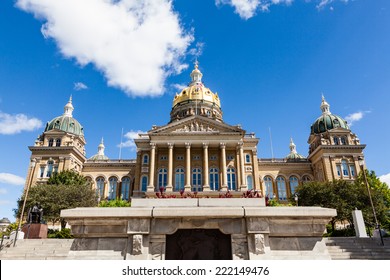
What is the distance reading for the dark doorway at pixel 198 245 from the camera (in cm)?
772

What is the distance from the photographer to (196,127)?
50.1 m

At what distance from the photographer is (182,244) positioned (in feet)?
25.6

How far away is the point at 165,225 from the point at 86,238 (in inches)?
80.0

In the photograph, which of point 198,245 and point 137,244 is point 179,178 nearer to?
point 198,245

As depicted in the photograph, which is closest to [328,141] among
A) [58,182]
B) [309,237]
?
[58,182]

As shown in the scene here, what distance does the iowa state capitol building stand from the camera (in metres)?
48.1

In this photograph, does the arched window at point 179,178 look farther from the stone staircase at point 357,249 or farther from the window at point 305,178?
the stone staircase at point 357,249

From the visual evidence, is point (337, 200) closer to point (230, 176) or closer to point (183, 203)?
point (230, 176)

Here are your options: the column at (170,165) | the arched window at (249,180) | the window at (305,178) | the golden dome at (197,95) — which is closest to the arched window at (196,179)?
the column at (170,165)

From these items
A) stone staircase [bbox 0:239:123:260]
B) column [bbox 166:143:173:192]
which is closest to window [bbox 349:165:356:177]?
column [bbox 166:143:173:192]

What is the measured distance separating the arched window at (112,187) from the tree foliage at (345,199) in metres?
36.5

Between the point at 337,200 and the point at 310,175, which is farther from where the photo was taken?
the point at 310,175
